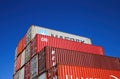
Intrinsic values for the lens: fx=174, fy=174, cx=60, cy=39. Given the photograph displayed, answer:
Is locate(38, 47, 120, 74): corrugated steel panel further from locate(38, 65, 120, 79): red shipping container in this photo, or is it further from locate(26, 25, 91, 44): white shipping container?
locate(26, 25, 91, 44): white shipping container

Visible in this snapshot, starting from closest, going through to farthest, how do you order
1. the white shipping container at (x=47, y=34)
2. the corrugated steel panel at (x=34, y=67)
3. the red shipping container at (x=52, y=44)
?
the corrugated steel panel at (x=34, y=67) < the red shipping container at (x=52, y=44) < the white shipping container at (x=47, y=34)

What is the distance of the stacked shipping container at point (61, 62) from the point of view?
2198cm

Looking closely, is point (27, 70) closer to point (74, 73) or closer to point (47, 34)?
point (47, 34)

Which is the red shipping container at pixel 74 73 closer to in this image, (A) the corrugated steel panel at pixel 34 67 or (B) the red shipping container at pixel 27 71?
A: (A) the corrugated steel panel at pixel 34 67

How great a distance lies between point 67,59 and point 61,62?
1.18 m

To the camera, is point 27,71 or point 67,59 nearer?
point 67,59

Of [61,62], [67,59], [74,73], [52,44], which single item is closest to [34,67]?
[61,62]

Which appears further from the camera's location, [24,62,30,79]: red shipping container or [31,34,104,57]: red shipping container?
[24,62,30,79]: red shipping container

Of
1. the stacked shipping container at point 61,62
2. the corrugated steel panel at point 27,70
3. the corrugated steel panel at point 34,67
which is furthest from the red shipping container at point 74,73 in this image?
the corrugated steel panel at point 27,70

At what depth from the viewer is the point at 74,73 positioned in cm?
2186

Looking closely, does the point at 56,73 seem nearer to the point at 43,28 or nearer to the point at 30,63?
the point at 30,63

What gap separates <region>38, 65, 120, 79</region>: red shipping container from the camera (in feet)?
68.7

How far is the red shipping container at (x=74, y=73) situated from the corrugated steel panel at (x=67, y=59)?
1.96 metres

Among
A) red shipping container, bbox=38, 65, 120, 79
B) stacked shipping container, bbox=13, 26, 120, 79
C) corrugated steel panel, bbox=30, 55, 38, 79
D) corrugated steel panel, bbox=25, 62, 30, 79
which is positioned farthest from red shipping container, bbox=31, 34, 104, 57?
red shipping container, bbox=38, 65, 120, 79
